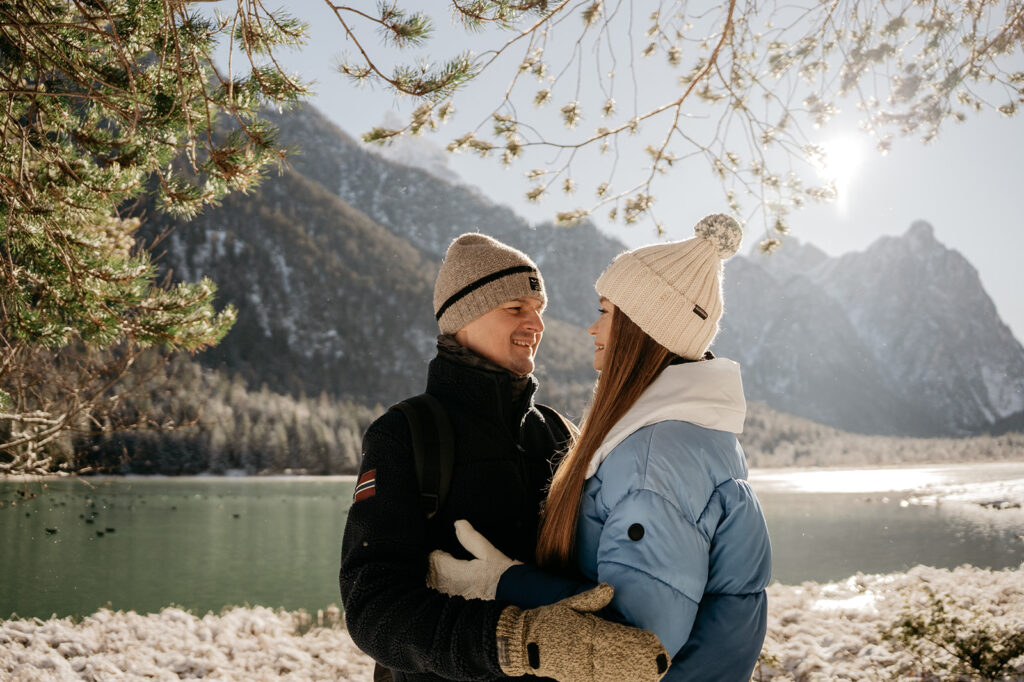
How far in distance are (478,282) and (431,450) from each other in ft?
1.92

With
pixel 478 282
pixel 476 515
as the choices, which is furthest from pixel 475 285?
pixel 476 515

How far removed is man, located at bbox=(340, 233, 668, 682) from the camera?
1212 millimetres

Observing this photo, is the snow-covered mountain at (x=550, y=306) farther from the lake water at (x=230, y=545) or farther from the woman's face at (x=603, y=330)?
the woman's face at (x=603, y=330)

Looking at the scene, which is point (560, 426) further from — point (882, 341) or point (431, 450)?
point (882, 341)

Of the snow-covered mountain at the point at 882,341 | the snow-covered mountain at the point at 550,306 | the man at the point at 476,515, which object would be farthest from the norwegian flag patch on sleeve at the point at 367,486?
the snow-covered mountain at the point at 882,341

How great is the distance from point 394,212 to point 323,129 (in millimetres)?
30184

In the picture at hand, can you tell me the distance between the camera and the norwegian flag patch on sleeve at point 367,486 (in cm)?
157

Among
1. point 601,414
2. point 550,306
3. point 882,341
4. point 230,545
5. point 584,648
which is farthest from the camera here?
point 882,341

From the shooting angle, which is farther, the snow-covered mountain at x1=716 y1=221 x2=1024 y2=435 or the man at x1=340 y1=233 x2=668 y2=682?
the snow-covered mountain at x1=716 y1=221 x2=1024 y2=435

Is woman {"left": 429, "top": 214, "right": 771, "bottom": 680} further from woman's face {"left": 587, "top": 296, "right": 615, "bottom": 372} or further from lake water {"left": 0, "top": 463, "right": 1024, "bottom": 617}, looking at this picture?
lake water {"left": 0, "top": 463, "right": 1024, "bottom": 617}

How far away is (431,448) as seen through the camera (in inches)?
65.0

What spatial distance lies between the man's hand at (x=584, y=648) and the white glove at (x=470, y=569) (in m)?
0.20

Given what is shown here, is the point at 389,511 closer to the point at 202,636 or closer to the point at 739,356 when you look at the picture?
the point at 202,636

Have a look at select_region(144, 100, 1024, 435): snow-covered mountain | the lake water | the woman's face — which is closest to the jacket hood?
the woman's face
